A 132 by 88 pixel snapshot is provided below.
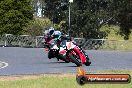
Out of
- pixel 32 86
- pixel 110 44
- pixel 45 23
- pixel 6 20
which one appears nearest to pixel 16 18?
pixel 6 20

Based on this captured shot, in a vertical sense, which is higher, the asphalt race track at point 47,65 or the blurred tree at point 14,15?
the blurred tree at point 14,15

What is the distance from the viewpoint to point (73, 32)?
45.5m

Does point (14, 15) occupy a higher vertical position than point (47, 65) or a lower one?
higher

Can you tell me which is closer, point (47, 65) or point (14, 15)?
point (47, 65)

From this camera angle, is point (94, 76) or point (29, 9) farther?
point (29, 9)

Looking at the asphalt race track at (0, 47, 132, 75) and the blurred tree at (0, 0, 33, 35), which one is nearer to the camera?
the asphalt race track at (0, 47, 132, 75)

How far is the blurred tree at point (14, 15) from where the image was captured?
145 ft

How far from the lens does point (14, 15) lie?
44438 mm

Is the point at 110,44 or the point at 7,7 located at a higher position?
the point at 7,7

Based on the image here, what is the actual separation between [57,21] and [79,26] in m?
4.37

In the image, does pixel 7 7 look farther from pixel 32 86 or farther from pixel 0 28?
pixel 32 86

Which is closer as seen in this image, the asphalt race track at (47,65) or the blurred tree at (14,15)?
the asphalt race track at (47,65)

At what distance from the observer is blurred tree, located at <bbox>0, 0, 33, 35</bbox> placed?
145 feet

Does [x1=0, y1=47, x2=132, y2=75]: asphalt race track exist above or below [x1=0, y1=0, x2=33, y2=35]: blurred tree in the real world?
below
